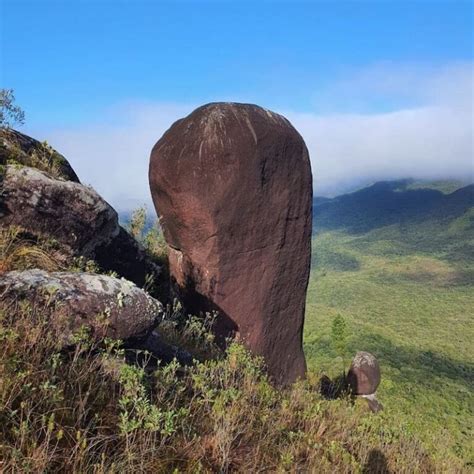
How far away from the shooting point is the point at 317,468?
429 cm

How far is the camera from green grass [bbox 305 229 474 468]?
36125 mm

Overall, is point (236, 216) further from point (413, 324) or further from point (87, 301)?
point (413, 324)

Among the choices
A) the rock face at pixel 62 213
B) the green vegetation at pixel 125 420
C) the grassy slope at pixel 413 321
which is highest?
the rock face at pixel 62 213

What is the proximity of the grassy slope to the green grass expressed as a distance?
0.34 ft

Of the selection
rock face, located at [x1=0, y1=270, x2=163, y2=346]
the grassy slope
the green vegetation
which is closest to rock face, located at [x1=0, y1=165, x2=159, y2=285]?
rock face, located at [x1=0, y1=270, x2=163, y2=346]

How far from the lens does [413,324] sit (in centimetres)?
7700

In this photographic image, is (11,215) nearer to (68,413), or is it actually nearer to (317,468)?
(68,413)

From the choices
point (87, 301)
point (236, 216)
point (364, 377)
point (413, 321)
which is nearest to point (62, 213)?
point (87, 301)

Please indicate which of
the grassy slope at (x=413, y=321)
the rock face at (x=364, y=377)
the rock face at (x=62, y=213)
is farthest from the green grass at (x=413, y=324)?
the rock face at (x=62, y=213)

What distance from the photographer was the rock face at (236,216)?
8953mm

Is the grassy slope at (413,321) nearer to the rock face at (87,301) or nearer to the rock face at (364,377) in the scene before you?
the rock face at (364,377)

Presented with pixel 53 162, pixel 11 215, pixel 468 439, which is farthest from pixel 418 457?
pixel 468 439

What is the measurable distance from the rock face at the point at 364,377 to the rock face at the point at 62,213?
1847cm

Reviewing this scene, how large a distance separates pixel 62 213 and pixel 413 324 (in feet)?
259
